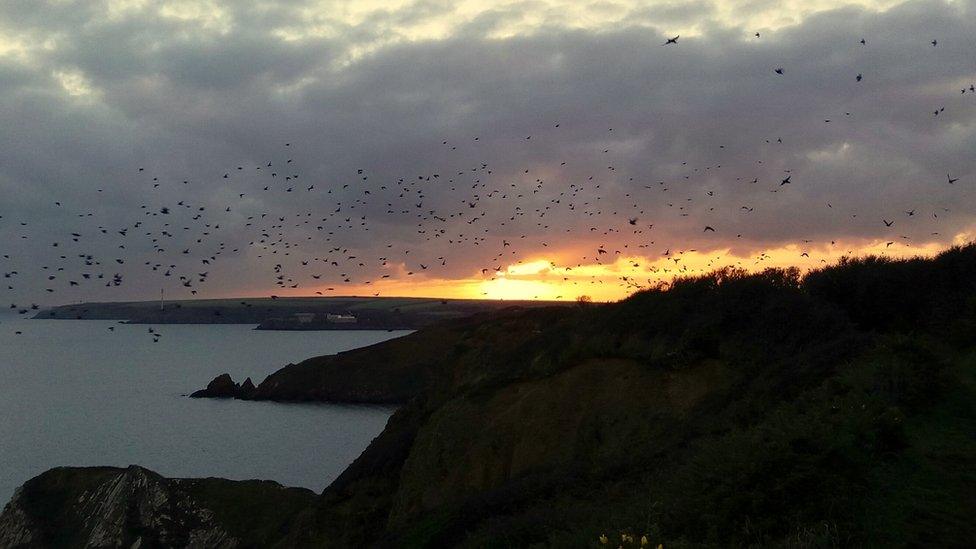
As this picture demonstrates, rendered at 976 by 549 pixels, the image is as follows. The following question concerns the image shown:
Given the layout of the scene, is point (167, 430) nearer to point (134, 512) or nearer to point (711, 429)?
point (134, 512)

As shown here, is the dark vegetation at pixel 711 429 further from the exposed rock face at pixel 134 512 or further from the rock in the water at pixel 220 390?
the rock in the water at pixel 220 390

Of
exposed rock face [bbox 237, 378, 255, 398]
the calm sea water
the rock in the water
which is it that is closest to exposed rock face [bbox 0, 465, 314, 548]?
the calm sea water

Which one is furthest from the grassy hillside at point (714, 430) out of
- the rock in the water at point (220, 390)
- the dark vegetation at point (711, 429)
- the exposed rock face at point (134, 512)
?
the rock in the water at point (220, 390)

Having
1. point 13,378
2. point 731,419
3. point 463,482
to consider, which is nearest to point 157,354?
point 13,378

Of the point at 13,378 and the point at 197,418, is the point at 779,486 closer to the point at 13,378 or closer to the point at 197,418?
the point at 197,418

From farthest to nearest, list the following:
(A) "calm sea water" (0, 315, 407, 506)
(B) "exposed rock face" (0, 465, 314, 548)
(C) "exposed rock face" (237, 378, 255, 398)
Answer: (C) "exposed rock face" (237, 378, 255, 398) → (A) "calm sea water" (0, 315, 407, 506) → (B) "exposed rock face" (0, 465, 314, 548)

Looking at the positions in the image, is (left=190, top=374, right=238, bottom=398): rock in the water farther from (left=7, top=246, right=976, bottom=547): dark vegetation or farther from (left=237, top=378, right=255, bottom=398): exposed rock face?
(left=7, top=246, right=976, bottom=547): dark vegetation
